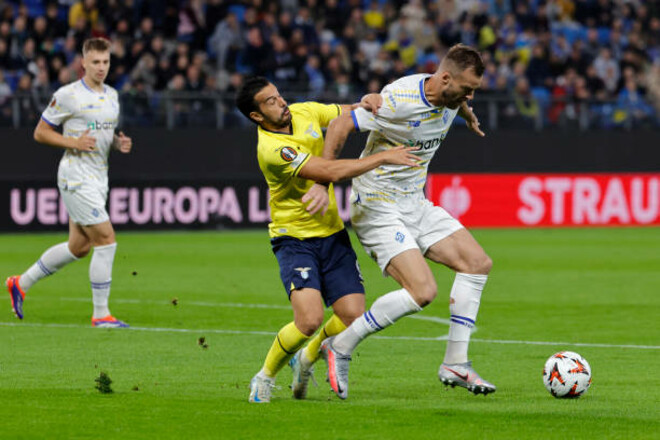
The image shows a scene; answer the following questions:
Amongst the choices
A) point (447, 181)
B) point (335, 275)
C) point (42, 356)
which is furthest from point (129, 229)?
point (335, 275)

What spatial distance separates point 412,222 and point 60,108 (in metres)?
4.27

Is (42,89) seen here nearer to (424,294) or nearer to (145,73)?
(145,73)

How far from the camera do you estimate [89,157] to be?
10.9 m

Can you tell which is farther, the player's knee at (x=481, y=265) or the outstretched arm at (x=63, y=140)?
the outstretched arm at (x=63, y=140)

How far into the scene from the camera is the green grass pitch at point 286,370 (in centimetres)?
631

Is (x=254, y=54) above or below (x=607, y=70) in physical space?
below

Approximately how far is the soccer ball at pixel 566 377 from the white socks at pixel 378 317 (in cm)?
86

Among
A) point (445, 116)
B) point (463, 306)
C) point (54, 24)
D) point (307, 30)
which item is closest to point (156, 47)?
point (54, 24)

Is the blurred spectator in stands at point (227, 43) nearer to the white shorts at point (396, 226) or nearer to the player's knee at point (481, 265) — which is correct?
the white shorts at point (396, 226)

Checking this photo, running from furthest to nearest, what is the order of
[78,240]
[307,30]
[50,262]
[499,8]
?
[499,8] < [307,30] < [50,262] < [78,240]

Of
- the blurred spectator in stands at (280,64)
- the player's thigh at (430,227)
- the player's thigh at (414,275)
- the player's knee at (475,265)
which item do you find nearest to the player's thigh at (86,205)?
the player's thigh at (430,227)

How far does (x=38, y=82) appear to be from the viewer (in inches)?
801

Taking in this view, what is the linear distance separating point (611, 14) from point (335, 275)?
20.6 m

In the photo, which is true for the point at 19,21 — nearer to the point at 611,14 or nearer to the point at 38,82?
the point at 38,82
